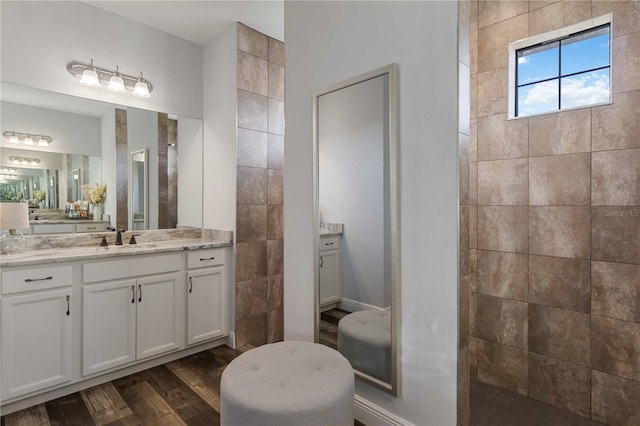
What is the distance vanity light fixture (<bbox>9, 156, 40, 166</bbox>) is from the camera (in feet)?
7.79

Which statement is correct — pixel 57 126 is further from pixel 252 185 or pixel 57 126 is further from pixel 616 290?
pixel 616 290

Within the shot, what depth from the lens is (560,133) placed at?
207cm

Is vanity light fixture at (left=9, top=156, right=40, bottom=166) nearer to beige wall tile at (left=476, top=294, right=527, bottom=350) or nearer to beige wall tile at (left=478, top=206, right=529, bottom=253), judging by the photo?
beige wall tile at (left=478, top=206, right=529, bottom=253)

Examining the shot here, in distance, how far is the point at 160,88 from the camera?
3010mm

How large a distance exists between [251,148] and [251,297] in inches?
54.8

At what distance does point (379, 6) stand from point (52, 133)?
8.41 feet

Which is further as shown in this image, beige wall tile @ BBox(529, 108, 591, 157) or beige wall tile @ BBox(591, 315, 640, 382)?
beige wall tile @ BBox(529, 108, 591, 157)

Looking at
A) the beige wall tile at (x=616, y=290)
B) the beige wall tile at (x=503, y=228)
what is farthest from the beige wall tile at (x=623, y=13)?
the beige wall tile at (x=616, y=290)

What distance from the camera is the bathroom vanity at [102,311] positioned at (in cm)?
199

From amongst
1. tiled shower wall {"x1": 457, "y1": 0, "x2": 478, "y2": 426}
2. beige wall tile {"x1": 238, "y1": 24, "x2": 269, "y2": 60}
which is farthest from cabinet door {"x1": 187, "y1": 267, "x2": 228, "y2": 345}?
tiled shower wall {"x1": 457, "y1": 0, "x2": 478, "y2": 426}

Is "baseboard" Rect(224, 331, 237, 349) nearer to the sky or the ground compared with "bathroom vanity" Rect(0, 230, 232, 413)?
nearer to the ground

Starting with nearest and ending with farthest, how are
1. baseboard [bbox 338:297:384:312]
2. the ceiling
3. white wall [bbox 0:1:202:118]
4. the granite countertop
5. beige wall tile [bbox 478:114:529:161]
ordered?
baseboard [bbox 338:297:384:312] < the granite countertop < beige wall tile [bbox 478:114:529:161] < white wall [bbox 0:1:202:118] < the ceiling

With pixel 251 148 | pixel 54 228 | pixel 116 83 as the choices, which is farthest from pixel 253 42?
pixel 54 228

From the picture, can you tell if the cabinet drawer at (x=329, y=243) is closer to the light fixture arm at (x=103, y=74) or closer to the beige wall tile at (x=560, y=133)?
the beige wall tile at (x=560, y=133)
